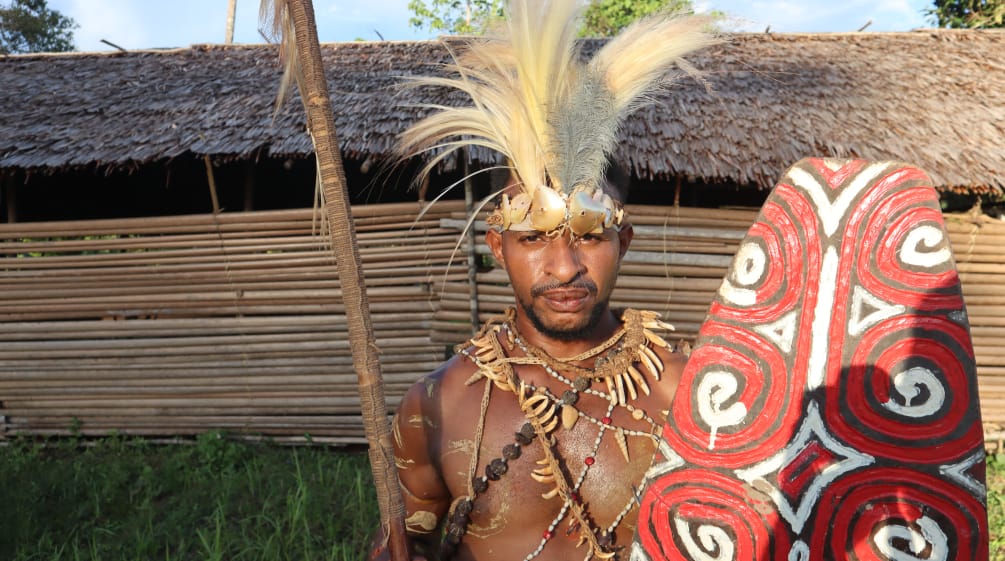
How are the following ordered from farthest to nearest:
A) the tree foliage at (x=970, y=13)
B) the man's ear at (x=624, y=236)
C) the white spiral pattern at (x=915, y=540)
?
the tree foliage at (x=970, y=13) → the man's ear at (x=624, y=236) → the white spiral pattern at (x=915, y=540)

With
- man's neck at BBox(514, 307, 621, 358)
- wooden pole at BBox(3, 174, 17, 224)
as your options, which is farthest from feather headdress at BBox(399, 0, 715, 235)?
wooden pole at BBox(3, 174, 17, 224)

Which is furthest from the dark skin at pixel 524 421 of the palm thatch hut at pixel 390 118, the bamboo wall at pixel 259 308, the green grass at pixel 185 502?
the bamboo wall at pixel 259 308

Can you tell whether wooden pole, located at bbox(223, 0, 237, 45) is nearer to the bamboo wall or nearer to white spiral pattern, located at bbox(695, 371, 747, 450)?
the bamboo wall

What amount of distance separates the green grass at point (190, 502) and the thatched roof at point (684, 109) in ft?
7.32

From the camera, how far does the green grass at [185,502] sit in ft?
13.1

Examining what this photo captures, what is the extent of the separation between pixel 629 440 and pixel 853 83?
17.6 feet

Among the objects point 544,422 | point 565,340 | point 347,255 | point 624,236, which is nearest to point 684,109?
point 624,236

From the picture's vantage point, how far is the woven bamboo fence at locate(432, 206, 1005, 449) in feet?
17.5

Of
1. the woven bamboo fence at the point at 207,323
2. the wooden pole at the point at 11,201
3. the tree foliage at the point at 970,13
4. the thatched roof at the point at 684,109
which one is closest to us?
the thatched roof at the point at 684,109

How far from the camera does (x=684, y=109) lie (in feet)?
17.7

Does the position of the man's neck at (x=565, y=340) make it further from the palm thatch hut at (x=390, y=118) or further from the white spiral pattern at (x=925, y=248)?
the palm thatch hut at (x=390, y=118)

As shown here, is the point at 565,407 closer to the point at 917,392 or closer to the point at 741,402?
the point at 741,402

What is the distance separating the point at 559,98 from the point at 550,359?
61 cm

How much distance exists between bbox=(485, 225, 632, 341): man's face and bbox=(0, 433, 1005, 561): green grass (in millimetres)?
2640
